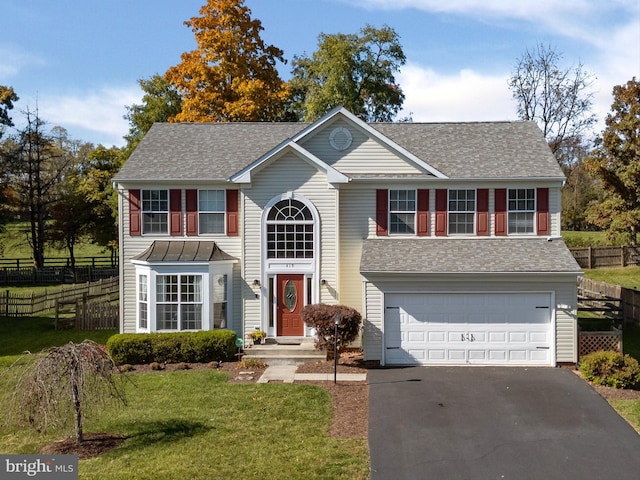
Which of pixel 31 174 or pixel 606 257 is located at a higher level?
pixel 31 174

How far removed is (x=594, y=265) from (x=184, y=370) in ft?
94.2

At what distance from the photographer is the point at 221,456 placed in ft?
34.1

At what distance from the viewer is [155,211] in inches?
773

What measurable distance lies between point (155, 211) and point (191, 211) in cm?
124

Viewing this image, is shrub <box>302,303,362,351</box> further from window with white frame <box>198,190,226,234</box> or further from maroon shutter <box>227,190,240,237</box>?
window with white frame <box>198,190,226,234</box>

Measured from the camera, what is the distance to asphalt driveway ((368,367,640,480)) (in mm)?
10008

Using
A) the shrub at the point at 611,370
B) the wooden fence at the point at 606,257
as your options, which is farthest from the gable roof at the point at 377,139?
the wooden fence at the point at 606,257

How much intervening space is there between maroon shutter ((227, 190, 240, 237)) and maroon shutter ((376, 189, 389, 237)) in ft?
15.5

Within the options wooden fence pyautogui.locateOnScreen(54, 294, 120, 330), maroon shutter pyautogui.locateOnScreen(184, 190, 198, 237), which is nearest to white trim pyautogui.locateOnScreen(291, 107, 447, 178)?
maroon shutter pyautogui.locateOnScreen(184, 190, 198, 237)

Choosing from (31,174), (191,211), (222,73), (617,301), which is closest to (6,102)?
(31,174)

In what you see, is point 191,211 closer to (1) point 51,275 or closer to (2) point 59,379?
(2) point 59,379

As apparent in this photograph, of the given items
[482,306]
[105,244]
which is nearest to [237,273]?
[482,306]

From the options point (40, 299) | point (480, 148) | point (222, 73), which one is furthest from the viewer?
point (222, 73)

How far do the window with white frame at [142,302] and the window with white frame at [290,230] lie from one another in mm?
4243
